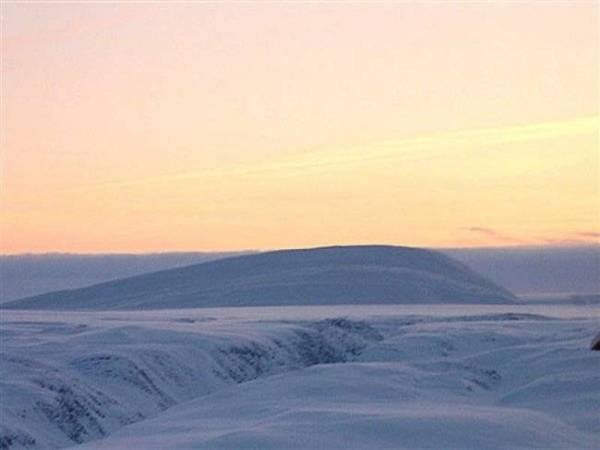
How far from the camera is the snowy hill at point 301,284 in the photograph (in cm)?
4022

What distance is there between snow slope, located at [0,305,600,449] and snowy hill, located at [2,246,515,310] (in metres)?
15.3

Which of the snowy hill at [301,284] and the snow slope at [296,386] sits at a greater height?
the snowy hill at [301,284]

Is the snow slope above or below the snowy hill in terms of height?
below

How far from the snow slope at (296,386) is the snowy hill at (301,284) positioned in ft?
50.1

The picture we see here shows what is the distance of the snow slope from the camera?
11.6 metres

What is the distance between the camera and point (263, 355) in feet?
64.1

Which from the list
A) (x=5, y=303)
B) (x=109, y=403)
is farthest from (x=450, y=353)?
(x=5, y=303)

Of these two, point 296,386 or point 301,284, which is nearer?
point 296,386

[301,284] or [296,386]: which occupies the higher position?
[301,284]

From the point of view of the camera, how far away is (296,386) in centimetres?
1537

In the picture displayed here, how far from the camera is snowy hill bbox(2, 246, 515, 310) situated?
132 ft

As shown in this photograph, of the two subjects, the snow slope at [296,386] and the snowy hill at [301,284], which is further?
the snowy hill at [301,284]

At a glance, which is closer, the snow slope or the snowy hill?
the snow slope

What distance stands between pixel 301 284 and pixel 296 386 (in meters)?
27.0
